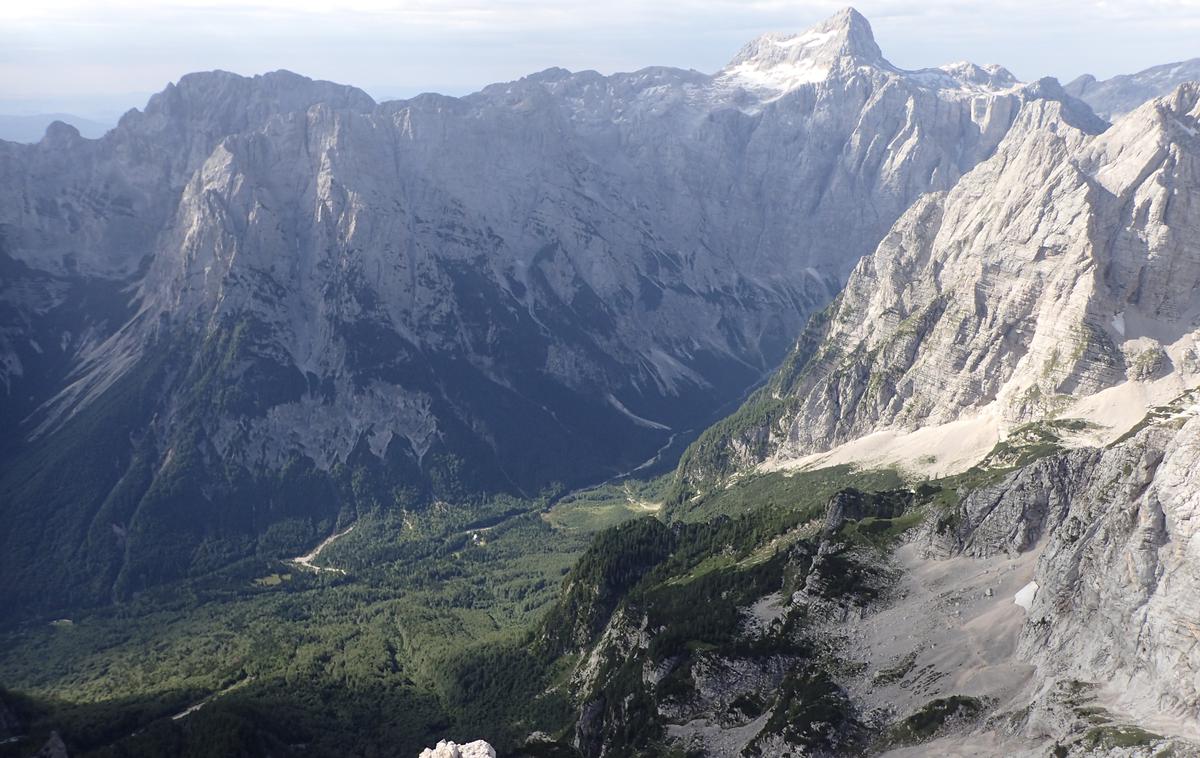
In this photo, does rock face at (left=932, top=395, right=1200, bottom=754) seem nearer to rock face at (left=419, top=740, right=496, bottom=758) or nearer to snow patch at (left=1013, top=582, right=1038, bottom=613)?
snow patch at (left=1013, top=582, right=1038, bottom=613)

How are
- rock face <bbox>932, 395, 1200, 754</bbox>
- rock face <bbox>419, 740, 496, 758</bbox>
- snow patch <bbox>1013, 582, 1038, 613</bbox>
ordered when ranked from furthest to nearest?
snow patch <bbox>1013, 582, 1038, 613</bbox>
rock face <bbox>419, 740, 496, 758</bbox>
rock face <bbox>932, 395, 1200, 754</bbox>

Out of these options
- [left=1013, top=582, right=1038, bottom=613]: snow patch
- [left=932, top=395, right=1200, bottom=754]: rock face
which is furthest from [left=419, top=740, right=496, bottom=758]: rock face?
[left=1013, top=582, right=1038, bottom=613]: snow patch

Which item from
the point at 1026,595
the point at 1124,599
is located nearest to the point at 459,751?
the point at 1124,599

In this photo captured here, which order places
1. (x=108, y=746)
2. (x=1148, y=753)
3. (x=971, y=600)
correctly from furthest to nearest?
(x=108, y=746) → (x=971, y=600) → (x=1148, y=753)

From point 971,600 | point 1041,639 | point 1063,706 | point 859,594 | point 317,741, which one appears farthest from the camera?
point 317,741

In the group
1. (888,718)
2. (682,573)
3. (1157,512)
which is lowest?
(682,573)

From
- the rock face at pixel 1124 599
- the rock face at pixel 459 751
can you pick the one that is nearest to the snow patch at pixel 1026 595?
the rock face at pixel 1124 599

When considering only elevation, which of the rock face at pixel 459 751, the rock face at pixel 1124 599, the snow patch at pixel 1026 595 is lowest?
the rock face at pixel 459 751

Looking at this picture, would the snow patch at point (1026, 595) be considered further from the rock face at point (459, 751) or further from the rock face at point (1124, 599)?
the rock face at point (459, 751)

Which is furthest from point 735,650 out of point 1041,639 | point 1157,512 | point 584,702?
point 1157,512

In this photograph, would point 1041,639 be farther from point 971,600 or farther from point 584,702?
point 584,702

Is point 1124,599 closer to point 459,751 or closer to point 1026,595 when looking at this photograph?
point 1026,595
